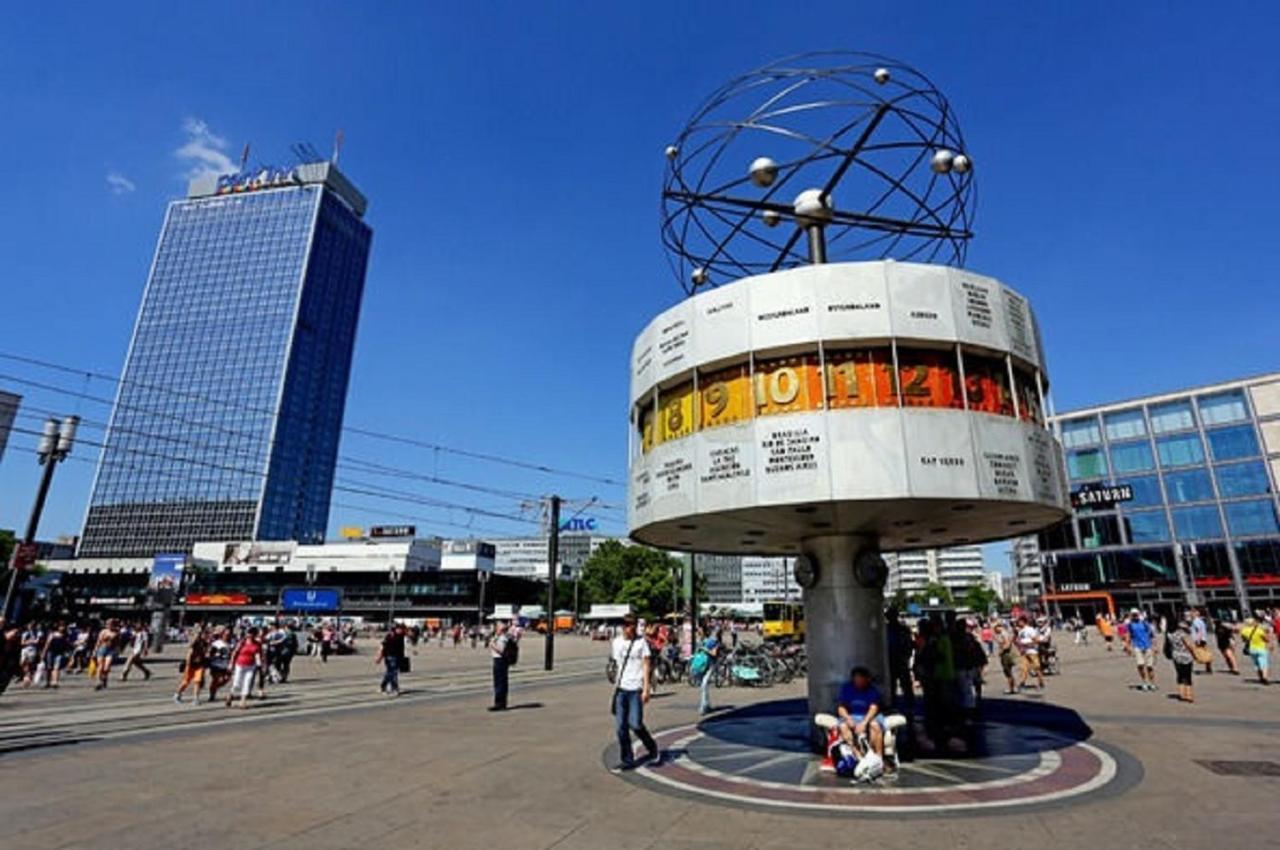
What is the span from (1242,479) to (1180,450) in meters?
5.75

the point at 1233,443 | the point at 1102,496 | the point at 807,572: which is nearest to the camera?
the point at 807,572

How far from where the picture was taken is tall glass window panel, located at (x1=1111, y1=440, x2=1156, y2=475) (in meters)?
72.7

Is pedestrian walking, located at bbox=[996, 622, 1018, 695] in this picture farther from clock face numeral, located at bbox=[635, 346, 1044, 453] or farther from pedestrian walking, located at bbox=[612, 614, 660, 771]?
pedestrian walking, located at bbox=[612, 614, 660, 771]

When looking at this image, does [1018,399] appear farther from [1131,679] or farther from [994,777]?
[1131,679]

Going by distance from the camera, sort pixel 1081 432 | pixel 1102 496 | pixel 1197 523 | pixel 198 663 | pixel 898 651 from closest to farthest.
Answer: pixel 898 651 → pixel 198 663 → pixel 1102 496 → pixel 1197 523 → pixel 1081 432

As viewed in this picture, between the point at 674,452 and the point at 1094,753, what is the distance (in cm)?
808

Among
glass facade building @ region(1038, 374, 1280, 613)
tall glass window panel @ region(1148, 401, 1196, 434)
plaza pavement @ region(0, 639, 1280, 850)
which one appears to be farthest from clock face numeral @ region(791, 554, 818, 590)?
tall glass window panel @ region(1148, 401, 1196, 434)

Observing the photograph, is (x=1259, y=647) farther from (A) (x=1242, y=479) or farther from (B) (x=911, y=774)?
(A) (x=1242, y=479)

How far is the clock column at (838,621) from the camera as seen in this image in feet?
35.1

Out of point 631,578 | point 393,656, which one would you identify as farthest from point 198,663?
point 631,578


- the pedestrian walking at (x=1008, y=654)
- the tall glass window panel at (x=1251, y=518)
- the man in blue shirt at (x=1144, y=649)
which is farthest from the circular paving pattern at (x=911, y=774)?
the tall glass window panel at (x=1251, y=518)

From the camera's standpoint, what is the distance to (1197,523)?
69.2m

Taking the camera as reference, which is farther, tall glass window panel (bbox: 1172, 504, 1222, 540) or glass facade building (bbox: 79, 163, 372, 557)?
glass facade building (bbox: 79, 163, 372, 557)

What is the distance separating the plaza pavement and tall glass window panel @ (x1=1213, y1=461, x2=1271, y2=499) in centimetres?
6675
